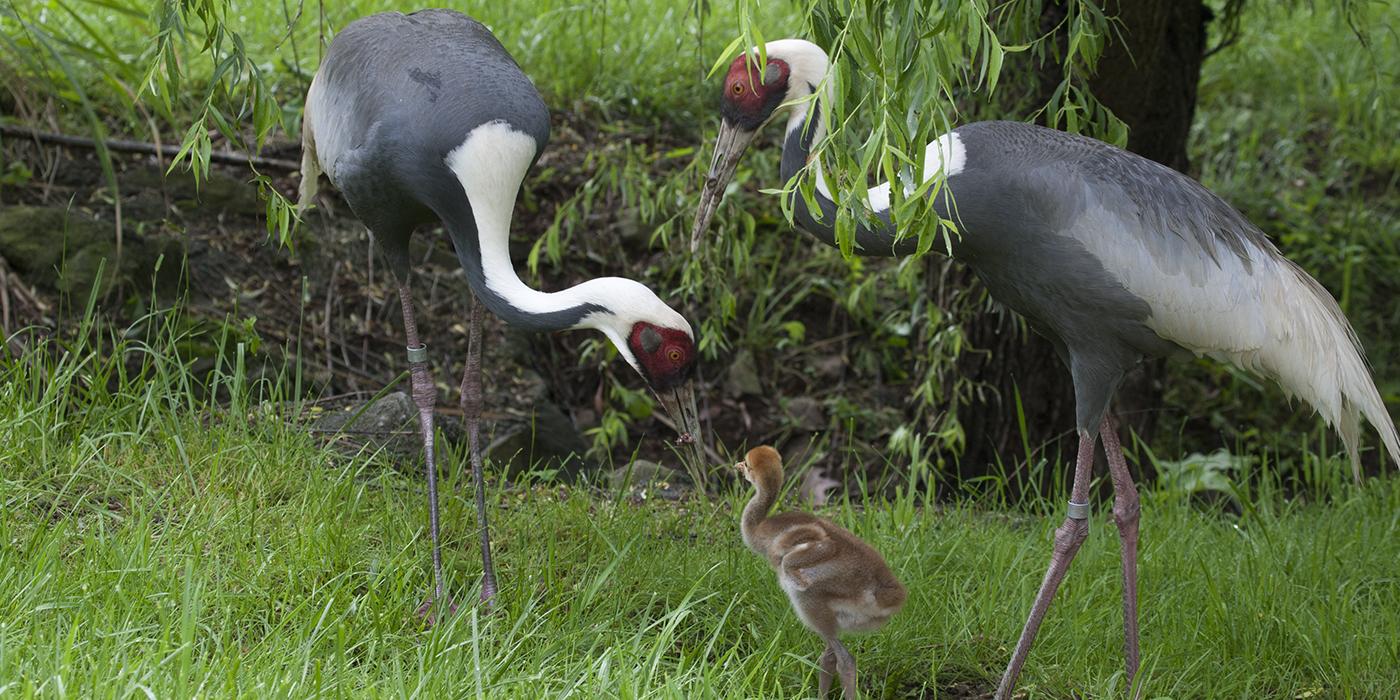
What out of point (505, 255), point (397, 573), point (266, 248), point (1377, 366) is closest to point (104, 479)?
point (397, 573)

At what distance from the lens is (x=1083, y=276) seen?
3.57 metres

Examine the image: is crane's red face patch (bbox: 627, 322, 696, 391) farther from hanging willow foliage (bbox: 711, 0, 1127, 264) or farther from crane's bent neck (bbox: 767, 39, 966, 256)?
hanging willow foliage (bbox: 711, 0, 1127, 264)

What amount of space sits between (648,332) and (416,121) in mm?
801

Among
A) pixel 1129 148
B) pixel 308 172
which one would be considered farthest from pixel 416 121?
pixel 1129 148

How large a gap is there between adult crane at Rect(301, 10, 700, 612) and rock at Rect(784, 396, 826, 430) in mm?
2579

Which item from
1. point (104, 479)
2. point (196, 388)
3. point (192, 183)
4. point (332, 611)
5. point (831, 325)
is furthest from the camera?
point (831, 325)

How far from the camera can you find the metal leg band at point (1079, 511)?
377 centimetres

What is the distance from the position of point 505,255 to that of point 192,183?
261 centimetres

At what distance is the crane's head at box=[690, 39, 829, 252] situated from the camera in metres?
3.94

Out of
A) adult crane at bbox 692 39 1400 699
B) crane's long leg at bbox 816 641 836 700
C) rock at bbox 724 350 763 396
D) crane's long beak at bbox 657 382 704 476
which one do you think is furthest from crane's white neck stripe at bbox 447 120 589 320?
rock at bbox 724 350 763 396

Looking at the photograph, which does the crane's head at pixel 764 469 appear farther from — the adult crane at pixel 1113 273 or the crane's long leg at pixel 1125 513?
the crane's long leg at pixel 1125 513

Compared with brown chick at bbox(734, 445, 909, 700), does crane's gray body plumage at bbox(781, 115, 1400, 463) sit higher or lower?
higher

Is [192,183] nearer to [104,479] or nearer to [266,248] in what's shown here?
[266,248]

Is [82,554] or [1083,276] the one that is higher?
[1083,276]
